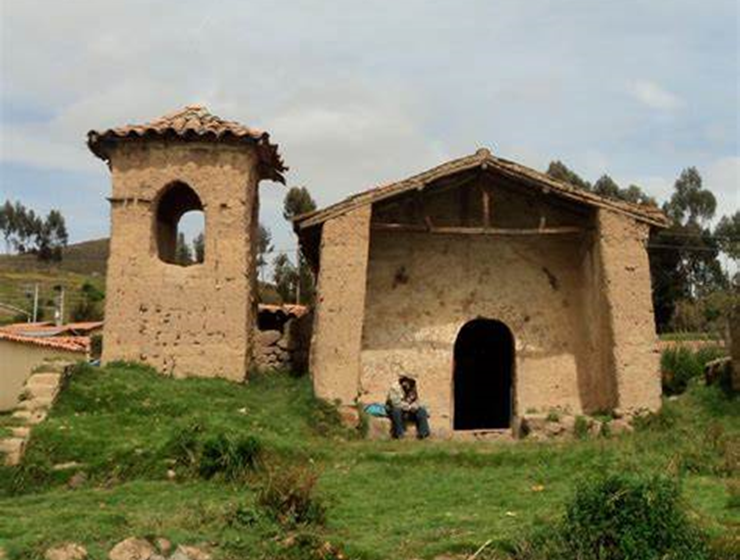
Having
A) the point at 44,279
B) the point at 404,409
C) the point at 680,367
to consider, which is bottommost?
the point at 404,409

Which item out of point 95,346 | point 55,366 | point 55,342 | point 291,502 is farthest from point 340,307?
point 55,342

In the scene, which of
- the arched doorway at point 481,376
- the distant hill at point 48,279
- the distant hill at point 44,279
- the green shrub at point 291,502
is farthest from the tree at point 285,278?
the green shrub at point 291,502

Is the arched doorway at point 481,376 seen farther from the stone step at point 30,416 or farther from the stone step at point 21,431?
the stone step at point 21,431

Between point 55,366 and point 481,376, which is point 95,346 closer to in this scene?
point 55,366

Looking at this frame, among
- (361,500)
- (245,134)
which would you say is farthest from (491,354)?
(361,500)

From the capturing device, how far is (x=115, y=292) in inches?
664

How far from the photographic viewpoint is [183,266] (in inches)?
680

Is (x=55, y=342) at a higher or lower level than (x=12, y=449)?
higher

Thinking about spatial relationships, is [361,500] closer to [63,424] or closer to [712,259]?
[63,424]

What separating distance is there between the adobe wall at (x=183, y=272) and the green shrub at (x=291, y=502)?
700cm

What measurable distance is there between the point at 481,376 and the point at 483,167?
5.48 meters

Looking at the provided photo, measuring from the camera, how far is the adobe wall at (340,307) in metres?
15.5

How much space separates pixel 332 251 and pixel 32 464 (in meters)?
6.02

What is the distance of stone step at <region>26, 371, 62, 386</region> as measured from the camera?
1416cm
